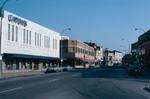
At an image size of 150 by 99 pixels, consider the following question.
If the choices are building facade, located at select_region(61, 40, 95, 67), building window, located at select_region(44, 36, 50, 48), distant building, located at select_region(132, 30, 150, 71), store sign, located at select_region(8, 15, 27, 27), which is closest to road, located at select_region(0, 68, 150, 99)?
store sign, located at select_region(8, 15, 27, 27)

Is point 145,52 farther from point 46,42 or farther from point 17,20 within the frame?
point 17,20

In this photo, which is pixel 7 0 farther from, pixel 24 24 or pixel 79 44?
pixel 79 44

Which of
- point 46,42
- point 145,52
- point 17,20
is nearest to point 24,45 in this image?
point 17,20

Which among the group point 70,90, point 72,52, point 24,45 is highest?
point 72,52

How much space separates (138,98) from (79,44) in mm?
130482

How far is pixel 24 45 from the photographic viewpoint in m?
83.1

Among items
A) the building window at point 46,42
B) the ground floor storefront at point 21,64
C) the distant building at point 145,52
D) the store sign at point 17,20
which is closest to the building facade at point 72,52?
the distant building at point 145,52

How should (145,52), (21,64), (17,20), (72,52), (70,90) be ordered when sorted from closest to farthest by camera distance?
(70,90) → (17,20) → (21,64) → (145,52) → (72,52)

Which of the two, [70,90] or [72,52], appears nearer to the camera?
[70,90]

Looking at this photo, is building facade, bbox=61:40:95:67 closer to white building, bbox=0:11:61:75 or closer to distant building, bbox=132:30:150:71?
distant building, bbox=132:30:150:71

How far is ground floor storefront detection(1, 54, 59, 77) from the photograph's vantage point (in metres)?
67.1

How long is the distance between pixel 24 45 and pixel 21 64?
4348 millimetres

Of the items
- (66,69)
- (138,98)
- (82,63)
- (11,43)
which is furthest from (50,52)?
(138,98)

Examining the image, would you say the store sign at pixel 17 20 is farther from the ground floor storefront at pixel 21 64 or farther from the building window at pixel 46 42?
the building window at pixel 46 42
